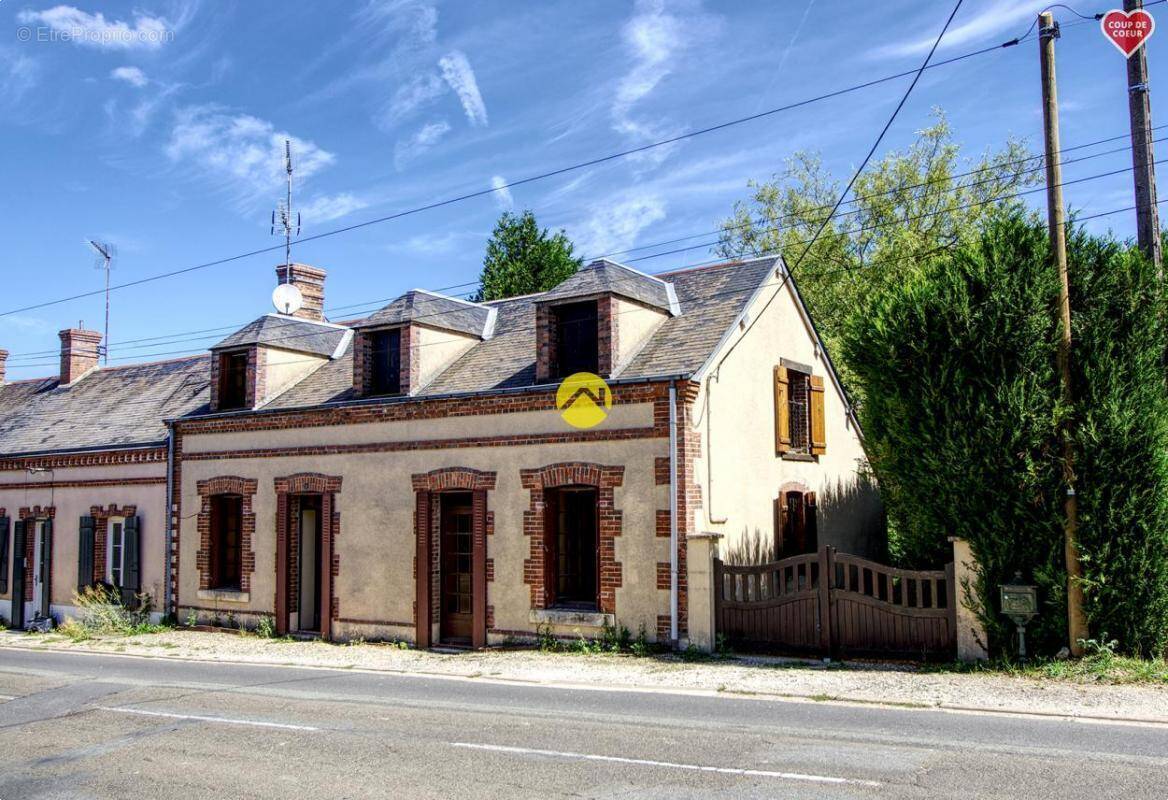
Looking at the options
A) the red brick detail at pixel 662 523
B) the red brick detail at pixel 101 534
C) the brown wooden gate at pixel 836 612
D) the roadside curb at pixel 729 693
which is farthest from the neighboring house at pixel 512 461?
the red brick detail at pixel 101 534

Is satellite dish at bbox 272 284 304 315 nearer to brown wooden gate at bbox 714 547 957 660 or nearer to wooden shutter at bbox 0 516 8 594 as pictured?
wooden shutter at bbox 0 516 8 594

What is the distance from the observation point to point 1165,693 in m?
10.1

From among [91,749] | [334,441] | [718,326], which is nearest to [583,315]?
[718,326]

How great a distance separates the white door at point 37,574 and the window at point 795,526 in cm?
1745

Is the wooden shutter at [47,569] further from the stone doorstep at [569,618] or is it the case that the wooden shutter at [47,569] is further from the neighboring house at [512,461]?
the stone doorstep at [569,618]

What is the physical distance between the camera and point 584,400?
14.9m

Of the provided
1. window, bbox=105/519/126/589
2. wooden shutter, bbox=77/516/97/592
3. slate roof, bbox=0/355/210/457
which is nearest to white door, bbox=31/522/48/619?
wooden shutter, bbox=77/516/97/592

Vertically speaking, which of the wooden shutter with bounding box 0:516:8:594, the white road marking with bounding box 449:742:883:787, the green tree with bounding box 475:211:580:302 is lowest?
the white road marking with bounding box 449:742:883:787

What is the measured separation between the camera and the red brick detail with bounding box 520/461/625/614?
14.4 m

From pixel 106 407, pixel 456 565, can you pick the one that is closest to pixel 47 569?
pixel 106 407

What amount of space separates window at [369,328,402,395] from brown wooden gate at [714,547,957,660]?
7563 millimetres

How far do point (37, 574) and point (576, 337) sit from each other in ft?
51.7

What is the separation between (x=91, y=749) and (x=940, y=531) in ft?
33.9

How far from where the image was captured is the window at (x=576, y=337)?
15.7 metres
